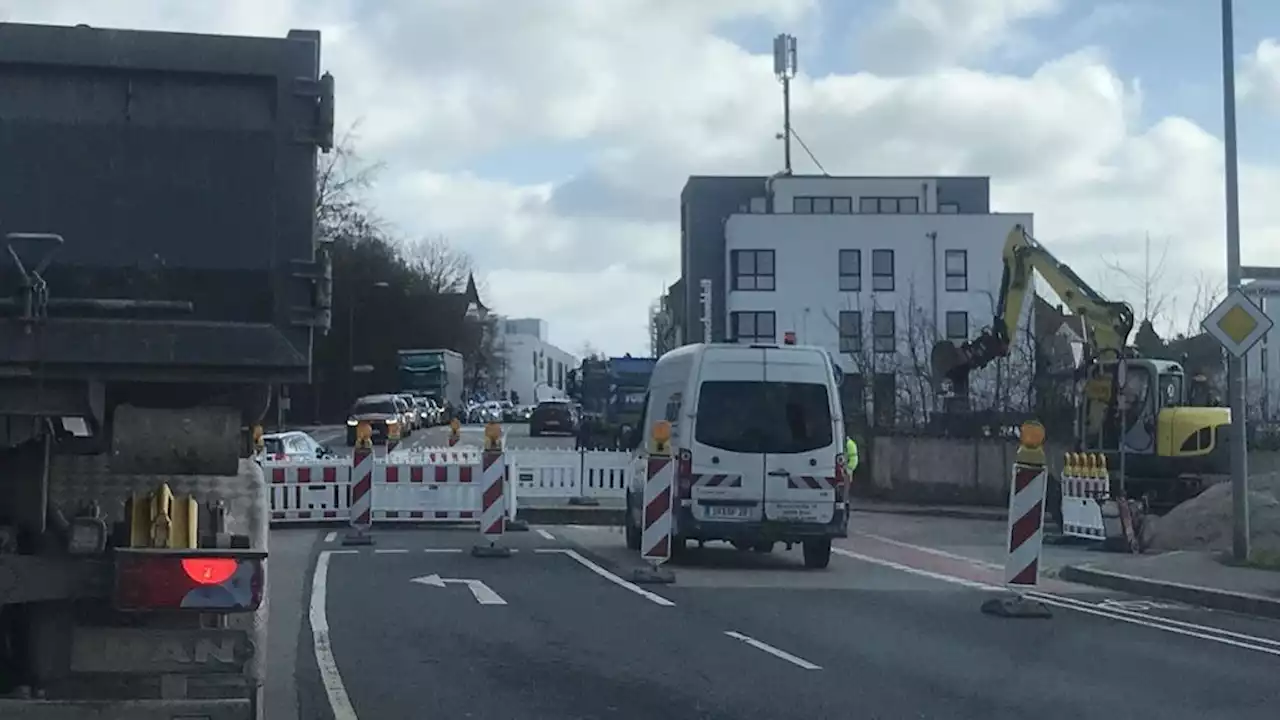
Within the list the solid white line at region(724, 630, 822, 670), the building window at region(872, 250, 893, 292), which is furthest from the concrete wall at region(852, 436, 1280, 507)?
the building window at region(872, 250, 893, 292)

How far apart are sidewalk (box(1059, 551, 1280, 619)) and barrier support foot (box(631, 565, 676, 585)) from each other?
189 inches

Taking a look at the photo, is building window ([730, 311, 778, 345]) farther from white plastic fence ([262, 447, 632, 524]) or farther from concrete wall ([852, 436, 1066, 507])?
white plastic fence ([262, 447, 632, 524])

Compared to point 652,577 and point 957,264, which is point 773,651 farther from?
point 957,264

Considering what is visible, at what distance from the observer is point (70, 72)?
18.7 ft

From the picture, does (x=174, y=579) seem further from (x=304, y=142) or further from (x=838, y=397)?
(x=838, y=397)

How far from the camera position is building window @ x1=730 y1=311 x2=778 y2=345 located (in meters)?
69.2

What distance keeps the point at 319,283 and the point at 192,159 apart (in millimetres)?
625

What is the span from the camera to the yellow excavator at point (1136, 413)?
84.0 ft

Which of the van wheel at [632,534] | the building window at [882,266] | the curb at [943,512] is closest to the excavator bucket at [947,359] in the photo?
the curb at [943,512]

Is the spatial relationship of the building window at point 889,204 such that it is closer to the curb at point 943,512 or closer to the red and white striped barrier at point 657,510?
the curb at point 943,512

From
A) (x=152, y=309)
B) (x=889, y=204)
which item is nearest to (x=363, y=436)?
(x=152, y=309)

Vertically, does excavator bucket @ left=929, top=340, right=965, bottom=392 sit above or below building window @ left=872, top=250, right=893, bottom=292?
below

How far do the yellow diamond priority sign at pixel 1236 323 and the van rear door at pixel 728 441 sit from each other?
5.04 meters

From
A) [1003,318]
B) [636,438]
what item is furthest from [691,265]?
[636,438]
